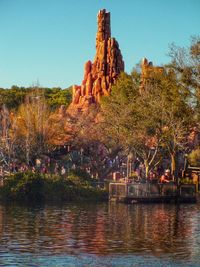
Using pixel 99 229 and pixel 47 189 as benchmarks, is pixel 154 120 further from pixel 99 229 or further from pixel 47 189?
pixel 99 229

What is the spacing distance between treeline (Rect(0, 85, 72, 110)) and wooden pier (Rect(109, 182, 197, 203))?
179 ft

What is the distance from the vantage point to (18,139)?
7412cm

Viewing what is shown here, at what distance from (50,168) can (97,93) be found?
2723cm

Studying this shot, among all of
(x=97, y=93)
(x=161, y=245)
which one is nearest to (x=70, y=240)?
(x=161, y=245)

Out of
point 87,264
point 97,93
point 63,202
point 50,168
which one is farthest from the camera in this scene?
point 97,93

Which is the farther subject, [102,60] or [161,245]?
[102,60]

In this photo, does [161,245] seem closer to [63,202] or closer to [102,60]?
[63,202]

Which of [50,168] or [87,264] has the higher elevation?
[50,168]

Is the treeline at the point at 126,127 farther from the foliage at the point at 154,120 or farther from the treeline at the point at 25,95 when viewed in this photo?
the treeline at the point at 25,95

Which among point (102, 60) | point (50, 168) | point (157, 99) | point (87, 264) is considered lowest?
point (87, 264)

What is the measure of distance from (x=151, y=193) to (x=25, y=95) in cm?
5819

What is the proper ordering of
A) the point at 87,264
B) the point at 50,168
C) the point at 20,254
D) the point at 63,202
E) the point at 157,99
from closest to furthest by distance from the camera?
1. the point at 87,264
2. the point at 20,254
3. the point at 63,202
4. the point at 157,99
5. the point at 50,168

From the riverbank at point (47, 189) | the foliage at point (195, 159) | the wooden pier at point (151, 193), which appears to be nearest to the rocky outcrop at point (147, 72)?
the foliage at point (195, 159)

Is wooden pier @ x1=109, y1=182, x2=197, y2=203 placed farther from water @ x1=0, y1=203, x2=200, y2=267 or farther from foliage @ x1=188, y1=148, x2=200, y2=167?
foliage @ x1=188, y1=148, x2=200, y2=167
